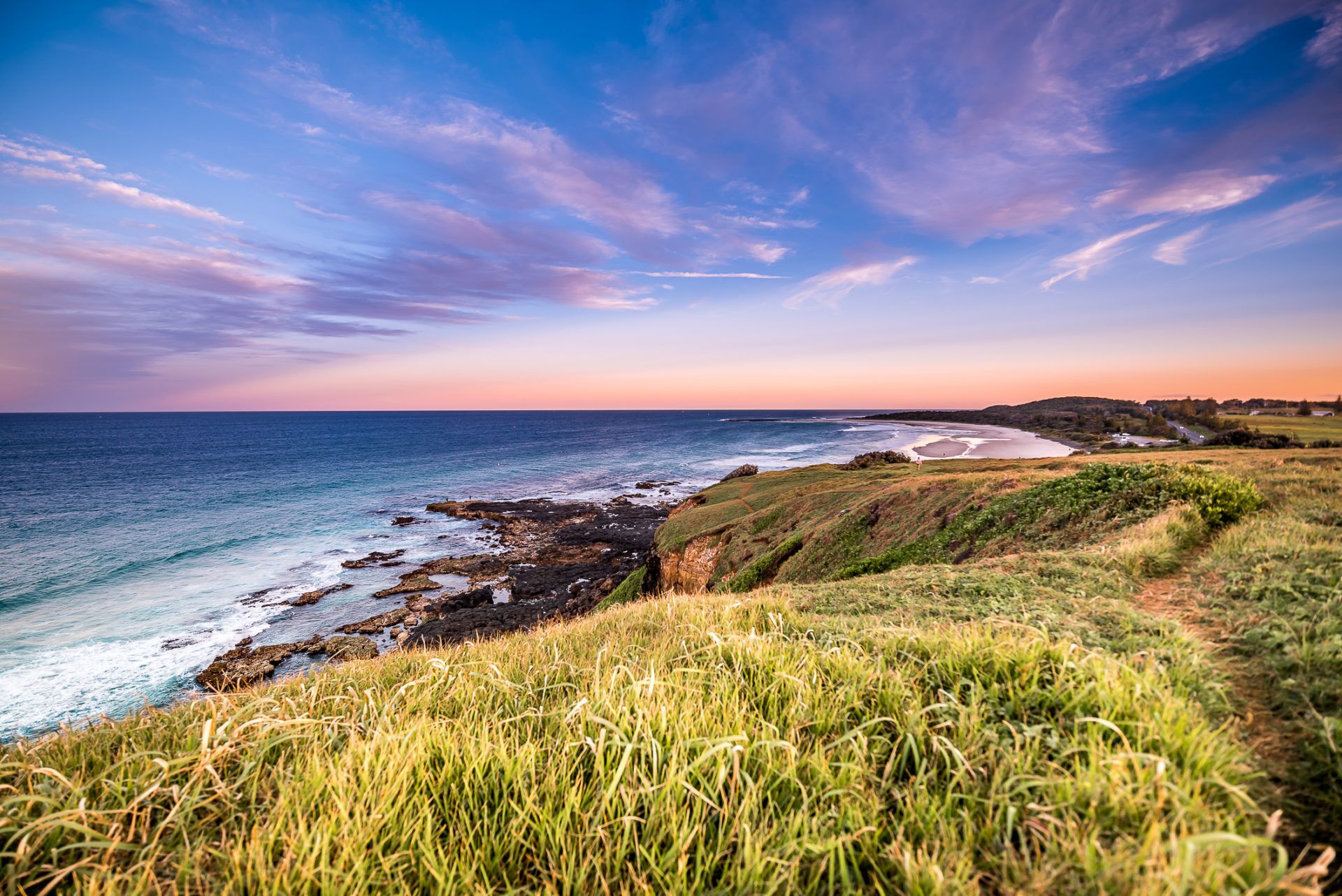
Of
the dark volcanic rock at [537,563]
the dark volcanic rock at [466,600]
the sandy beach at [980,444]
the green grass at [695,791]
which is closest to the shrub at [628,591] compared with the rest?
the dark volcanic rock at [537,563]

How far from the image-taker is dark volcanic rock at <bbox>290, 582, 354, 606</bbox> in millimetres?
28078

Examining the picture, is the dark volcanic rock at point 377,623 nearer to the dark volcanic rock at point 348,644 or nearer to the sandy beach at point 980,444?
the dark volcanic rock at point 348,644

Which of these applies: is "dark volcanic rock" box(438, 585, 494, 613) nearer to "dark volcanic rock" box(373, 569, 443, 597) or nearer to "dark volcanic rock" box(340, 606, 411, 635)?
"dark volcanic rock" box(340, 606, 411, 635)

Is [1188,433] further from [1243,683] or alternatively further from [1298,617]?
[1243,683]

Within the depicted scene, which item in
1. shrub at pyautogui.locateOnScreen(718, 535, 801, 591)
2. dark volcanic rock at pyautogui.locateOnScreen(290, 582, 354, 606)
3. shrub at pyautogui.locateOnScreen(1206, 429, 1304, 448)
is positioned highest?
shrub at pyautogui.locateOnScreen(1206, 429, 1304, 448)

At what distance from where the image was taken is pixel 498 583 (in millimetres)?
31891

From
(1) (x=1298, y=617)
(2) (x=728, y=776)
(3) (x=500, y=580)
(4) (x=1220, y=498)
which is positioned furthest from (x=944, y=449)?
(2) (x=728, y=776)

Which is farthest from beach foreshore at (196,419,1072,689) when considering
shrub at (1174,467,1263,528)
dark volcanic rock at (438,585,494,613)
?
shrub at (1174,467,1263,528)

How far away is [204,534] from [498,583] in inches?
1152

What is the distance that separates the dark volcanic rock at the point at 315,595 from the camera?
92.1 feet

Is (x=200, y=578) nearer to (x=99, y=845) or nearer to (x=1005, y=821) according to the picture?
(x=99, y=845)

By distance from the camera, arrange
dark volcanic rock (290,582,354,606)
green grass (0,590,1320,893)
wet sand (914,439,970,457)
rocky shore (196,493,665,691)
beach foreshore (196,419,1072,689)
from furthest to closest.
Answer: wet sand (914,439,970,457) → dark volcanic rock (290,582,354,606) → beach foreshore (196,419,1072,689) → rocky shore (196,493,665,691) → green grass (0,590,1320,893)

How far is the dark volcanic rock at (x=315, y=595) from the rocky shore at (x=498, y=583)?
5 centimetres

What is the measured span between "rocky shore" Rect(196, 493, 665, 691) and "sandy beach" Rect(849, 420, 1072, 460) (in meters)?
38.9
